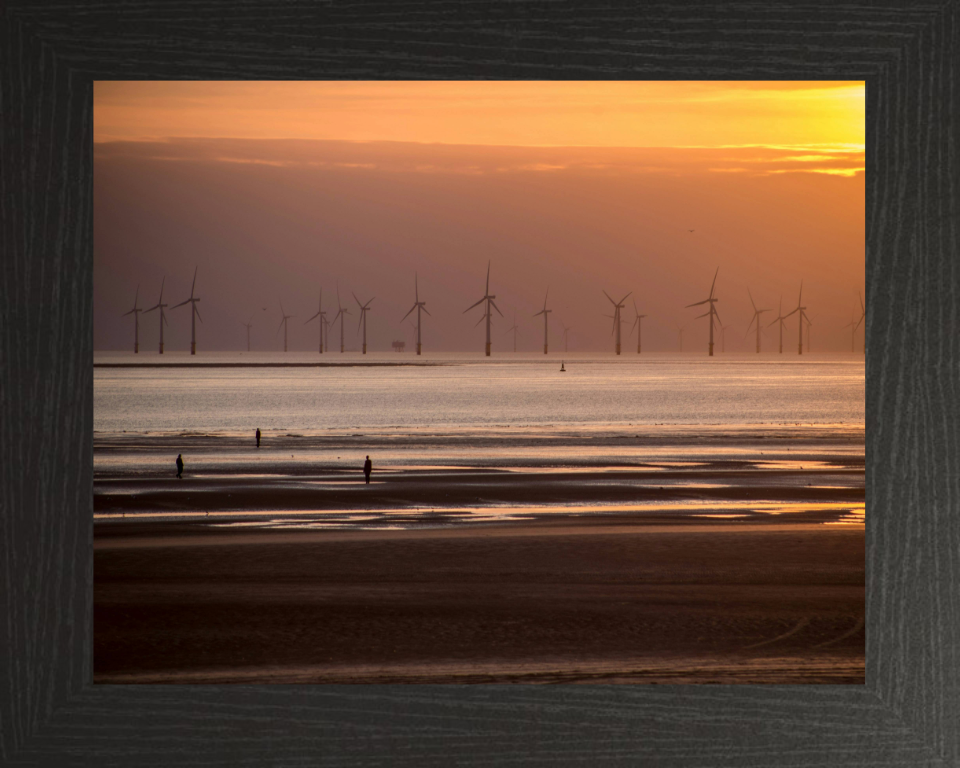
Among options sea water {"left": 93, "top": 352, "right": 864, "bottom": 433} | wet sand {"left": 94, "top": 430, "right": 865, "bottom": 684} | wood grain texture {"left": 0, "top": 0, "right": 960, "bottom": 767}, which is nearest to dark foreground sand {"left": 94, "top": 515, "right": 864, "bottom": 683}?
wet sand {"left": 94, "top": 430, "right": 865, "bottom": 684}

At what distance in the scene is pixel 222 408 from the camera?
241 ft

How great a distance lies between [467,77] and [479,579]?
10.8 meters

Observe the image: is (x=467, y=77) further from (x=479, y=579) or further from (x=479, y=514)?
(x=479, y=514)

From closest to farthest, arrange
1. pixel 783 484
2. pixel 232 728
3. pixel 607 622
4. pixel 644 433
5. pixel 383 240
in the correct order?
pixel 232 728 → pixel 607 622 → pixel 783 484 → pixel 644 433 → pixel 383 240

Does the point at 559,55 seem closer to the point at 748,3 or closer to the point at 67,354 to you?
the point at 748,3

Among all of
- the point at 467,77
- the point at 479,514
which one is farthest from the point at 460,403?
the point at 467,77

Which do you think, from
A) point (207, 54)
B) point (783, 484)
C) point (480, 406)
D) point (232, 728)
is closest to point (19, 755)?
point (232, 728)

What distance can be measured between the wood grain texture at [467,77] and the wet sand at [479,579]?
1.29 metres

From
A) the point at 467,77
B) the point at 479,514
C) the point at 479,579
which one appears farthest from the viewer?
the point at 479,514

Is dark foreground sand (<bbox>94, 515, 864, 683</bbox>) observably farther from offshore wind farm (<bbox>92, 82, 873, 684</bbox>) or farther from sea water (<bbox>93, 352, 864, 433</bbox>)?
sea water (<bbox>93, 352, 864, 433</bbox>)

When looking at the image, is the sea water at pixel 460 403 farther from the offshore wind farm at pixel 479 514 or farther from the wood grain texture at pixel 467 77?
the wood grain texture at pixel 467 77

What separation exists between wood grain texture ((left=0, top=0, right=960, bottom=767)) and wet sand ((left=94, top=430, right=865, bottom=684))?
129cm

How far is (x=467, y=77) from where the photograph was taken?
356cm

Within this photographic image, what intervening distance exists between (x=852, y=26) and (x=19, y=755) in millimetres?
3382
